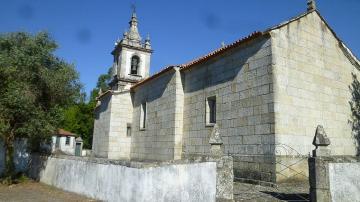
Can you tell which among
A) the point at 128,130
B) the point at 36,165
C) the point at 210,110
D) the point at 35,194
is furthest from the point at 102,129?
the point at 210,110

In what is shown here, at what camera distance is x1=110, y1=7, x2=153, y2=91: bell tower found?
24922mm

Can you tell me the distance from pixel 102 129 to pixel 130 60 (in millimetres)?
7068

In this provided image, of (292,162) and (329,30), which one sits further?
(329,30)

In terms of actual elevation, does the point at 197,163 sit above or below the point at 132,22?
below

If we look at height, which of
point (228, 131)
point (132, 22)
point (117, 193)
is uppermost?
point (132, 22)

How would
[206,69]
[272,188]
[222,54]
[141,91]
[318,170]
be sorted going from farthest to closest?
[141,91], [206,69], [222,54], [272,188], [318,170]

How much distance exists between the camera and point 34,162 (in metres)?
16.2

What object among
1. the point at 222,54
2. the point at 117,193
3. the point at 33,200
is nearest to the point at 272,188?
the point at 117,193

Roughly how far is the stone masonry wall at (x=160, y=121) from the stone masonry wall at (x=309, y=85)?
576 cm

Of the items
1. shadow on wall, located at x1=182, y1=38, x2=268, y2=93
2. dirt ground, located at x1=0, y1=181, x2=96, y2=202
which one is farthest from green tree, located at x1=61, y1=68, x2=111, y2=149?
shadow on wall, located at x1=182, y1=38, x2=268, y2=93

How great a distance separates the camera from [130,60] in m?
25.5

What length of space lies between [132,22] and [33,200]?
1986cm

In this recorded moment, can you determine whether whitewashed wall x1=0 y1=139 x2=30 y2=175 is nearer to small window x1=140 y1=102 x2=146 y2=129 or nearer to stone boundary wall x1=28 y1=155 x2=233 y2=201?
small window x1=140 y1=102 x2=146 y2=129

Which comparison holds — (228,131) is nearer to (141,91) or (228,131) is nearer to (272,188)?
(272,188)
